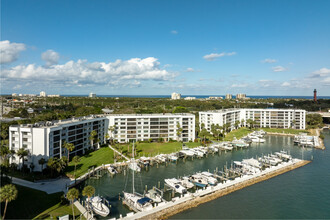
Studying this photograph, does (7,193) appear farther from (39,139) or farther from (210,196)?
(210,196)

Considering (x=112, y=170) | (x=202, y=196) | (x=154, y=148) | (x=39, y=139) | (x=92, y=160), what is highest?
(x=39, y=139)

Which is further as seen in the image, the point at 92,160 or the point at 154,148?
the point at 154,148

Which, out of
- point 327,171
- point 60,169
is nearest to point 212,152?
point 327,171

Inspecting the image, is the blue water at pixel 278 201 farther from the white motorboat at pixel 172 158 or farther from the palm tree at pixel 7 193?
the palm tree at pixel 7 193

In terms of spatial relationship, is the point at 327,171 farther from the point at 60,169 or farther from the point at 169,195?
the point at 60,169

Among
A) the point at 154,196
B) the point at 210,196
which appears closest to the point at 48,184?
the point at 154,196

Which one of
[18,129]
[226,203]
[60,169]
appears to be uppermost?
[18,129]

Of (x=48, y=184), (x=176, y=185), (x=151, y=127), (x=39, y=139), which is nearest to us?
(x=48, y=184)
